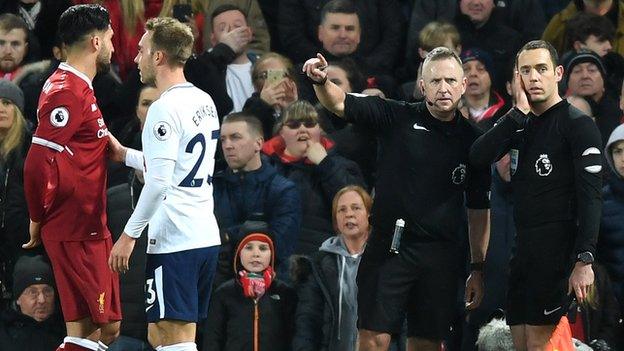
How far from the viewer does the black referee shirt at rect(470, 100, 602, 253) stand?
8922mm

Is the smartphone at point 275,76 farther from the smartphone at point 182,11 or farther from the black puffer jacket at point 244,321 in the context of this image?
the black puffer jacket at point 244,321

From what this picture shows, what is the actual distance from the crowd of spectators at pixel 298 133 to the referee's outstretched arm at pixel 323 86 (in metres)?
0.53

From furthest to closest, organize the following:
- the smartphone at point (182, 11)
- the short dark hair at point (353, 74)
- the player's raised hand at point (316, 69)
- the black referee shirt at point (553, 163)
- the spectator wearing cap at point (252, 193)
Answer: the smartphone at point (182, 11) < the short dark hair at point (353, 74) < the spectator wearing cap at point (252, 193) < the player's raised hand at point (316, 69) < the black referee shirt at point (553, 163)

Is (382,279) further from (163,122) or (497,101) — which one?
(497,101)

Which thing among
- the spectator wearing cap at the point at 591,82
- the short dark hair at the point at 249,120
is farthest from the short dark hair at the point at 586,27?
the short dark hair at the point at 249,120

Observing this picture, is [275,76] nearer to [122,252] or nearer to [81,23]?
[81,23]

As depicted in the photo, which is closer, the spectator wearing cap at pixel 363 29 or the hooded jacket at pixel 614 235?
the hooded jacket at pixel 614 235

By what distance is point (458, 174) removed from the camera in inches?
374

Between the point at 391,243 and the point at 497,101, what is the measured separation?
10.5ft

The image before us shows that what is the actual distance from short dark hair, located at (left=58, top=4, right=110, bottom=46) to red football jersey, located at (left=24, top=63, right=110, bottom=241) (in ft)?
0.64

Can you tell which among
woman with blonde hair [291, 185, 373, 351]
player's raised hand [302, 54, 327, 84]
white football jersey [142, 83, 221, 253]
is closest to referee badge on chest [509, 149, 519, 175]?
player's raised hand [302, 54, 327, 84]

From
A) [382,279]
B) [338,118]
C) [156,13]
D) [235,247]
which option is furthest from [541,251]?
[156,13]

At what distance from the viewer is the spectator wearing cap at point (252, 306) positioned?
35.9 ft

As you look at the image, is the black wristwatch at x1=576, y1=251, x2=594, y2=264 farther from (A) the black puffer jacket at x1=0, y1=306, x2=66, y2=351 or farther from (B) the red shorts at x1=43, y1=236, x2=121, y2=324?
(A) the black puffer jacket at x1=0, y1=306, x2=66, y2=351
